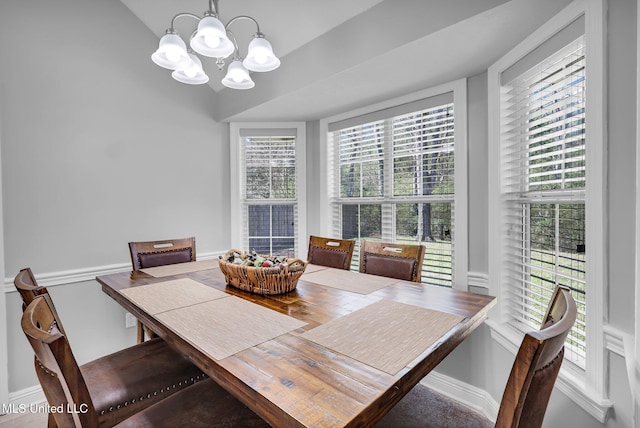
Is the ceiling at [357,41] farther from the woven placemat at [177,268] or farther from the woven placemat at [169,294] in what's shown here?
the woven placemat at [169,294]

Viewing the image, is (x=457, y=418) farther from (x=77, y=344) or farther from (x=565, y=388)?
(x=77, y=344)

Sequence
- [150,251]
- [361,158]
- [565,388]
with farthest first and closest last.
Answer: [361,158] < [150,251] < [565,388]

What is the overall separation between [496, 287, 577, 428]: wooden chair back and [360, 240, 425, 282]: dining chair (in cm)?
114

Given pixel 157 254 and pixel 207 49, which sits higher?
pixel 207 49

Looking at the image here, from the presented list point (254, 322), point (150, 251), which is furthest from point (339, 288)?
point (150, 251)

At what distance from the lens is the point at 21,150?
6.96ft

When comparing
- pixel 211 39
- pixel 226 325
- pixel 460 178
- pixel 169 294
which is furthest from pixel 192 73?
pixel 460 178

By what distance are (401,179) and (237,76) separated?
1453 mm

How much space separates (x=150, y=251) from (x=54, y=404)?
158 cm

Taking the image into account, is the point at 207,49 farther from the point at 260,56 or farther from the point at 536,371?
the point at 536,371

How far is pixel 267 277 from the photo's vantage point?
4.98ft

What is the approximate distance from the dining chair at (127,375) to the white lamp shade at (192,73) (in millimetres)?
1230

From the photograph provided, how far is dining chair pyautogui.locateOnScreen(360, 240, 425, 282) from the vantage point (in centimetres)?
192

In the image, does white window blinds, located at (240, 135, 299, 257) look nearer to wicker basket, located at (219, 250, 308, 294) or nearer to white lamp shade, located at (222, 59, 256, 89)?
white lamp shade, located at (222, 59, 256, 89)
